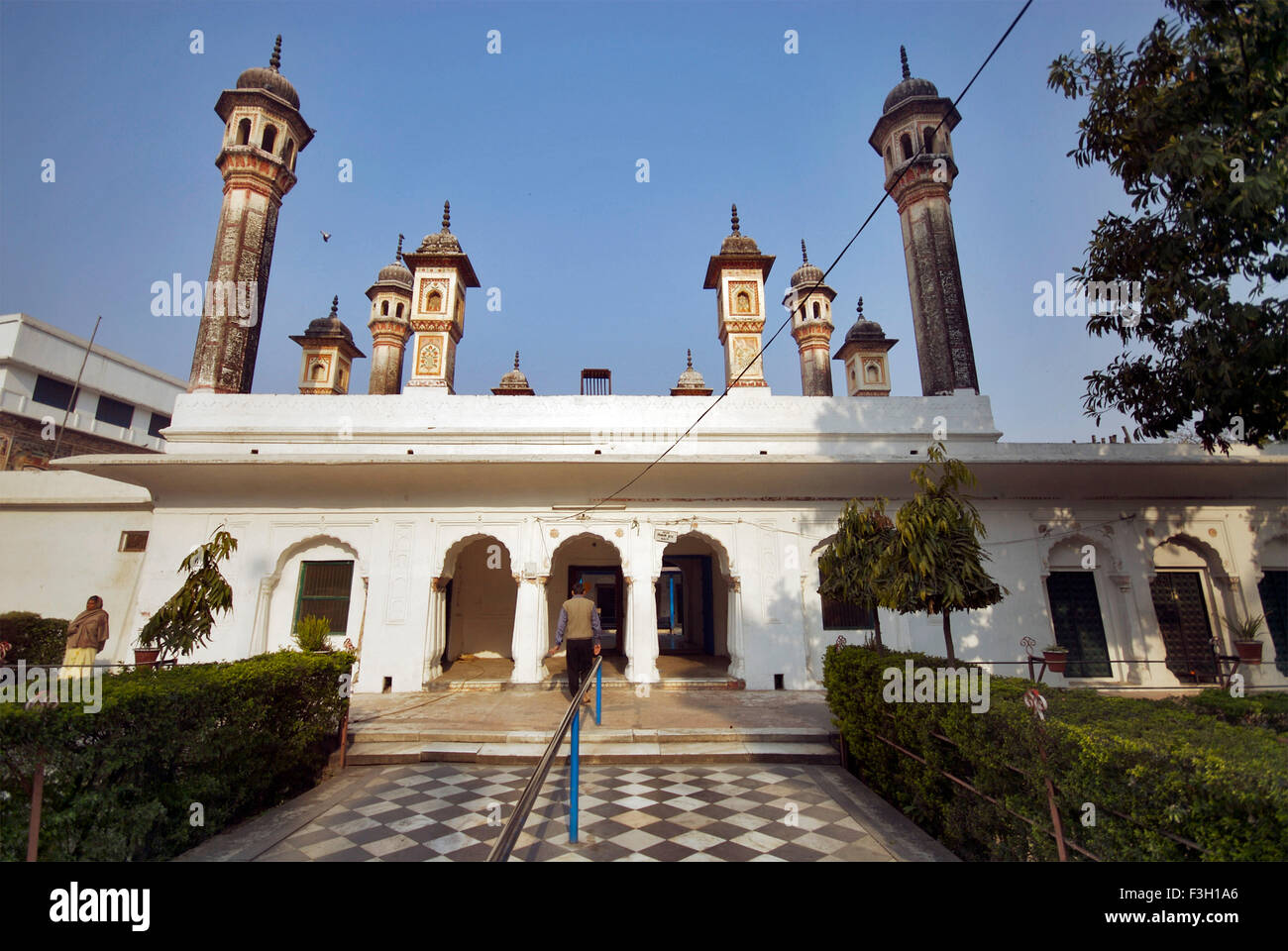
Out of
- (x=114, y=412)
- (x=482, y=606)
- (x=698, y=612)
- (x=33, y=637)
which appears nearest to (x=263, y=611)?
(x=33, y=637)

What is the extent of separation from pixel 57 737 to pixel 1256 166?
10.8 meters

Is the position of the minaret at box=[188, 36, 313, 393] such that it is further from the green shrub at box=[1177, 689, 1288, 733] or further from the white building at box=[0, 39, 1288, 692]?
the green shrub at box=[1177, 689, 1288, 733]

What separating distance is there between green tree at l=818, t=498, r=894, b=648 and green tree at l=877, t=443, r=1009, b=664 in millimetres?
434

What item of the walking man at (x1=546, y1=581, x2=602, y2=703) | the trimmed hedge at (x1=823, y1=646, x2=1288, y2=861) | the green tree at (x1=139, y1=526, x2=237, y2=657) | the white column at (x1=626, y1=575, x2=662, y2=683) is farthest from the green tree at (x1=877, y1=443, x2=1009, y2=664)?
the green tree at (x1=139, y1=526, x2=237, y2=657)

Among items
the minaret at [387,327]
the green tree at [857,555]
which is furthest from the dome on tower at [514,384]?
the green tree at [857,555]

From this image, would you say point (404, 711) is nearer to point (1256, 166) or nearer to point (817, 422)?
point (817, 422)

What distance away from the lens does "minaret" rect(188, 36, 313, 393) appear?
13.2m

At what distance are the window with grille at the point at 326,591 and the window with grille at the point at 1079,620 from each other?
43.5ft

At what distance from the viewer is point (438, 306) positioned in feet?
45.9

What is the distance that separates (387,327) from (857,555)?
2042 cm

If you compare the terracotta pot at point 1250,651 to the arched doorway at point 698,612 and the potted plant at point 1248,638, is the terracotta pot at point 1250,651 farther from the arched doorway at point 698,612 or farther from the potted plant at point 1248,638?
the arched doorway at point 698,612

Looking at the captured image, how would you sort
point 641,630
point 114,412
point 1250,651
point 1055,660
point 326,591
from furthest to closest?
point 114,412
point 326,591
point 1250,651
point 641,630
point 1055,660

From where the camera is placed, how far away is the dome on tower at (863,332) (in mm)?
23641

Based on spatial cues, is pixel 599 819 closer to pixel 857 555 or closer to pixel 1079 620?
pixel 857 555
